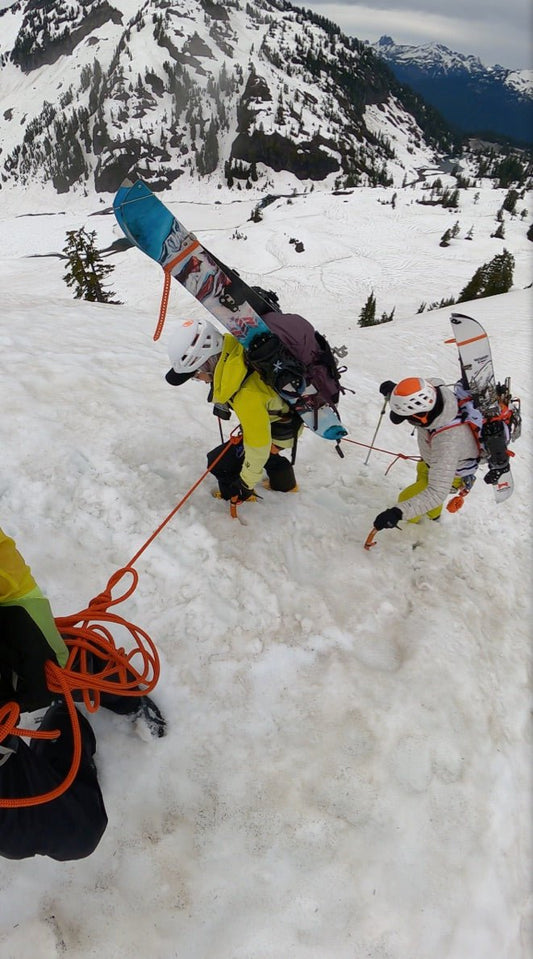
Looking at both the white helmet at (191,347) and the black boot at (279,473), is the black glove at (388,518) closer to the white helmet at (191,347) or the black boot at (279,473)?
the black boot at (279,473)

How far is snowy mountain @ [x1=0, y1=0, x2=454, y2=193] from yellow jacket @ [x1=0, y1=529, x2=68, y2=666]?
528ft

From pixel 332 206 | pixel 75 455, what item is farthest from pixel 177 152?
pixel 75 455

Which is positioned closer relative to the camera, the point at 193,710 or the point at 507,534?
the point at 193,710

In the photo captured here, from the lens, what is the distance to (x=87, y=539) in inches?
187

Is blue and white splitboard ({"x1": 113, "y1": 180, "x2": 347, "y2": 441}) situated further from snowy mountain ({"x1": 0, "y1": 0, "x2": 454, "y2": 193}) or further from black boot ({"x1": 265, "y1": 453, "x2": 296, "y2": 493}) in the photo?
snowy mountain ({"x1": 0, "y1": 0, "x2": 454, "y2": 193})

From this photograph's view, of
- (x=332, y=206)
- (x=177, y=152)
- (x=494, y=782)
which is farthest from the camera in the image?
(x=177, y=152)

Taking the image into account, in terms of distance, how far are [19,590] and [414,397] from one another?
3788 mm

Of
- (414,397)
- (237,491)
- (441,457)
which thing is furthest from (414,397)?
(237,491)

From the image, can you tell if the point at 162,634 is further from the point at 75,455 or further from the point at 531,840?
the point at 531,840

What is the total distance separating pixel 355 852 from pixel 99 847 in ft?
5.48

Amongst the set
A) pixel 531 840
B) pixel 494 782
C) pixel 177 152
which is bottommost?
pixel 531 840

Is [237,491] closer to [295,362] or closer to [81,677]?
[295,362]

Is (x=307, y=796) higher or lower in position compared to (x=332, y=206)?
lower

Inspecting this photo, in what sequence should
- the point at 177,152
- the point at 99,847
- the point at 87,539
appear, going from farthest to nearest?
the point at 177,152
the point at 87,539
the point at 99,847
